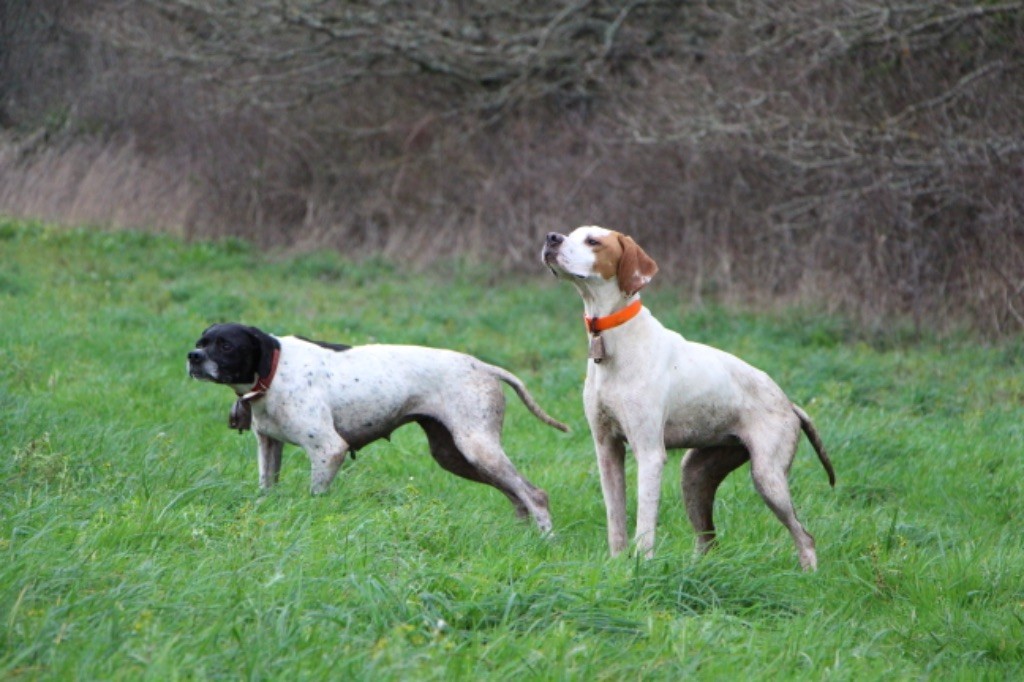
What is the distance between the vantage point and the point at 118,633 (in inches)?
147

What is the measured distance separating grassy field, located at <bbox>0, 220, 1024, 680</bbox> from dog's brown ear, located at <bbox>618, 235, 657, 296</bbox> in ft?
3.75

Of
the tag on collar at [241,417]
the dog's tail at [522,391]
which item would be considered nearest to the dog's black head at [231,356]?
the tag on collar at [241,417]

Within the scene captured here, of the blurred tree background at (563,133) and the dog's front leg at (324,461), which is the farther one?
the blurred tree background at (563,133)

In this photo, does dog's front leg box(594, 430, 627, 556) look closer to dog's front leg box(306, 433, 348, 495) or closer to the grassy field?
the grassy field

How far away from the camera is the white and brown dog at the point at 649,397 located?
5.70 m


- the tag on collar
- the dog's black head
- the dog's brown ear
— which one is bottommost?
the tag on collar

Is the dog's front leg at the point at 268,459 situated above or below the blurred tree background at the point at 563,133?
below

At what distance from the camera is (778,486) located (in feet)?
19.0

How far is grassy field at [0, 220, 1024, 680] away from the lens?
3.94m

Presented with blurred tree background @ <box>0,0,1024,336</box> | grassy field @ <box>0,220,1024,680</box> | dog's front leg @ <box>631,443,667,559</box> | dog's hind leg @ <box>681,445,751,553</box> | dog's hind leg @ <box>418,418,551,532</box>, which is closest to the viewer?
grassy field @ <box>0,220,1024,680</box>

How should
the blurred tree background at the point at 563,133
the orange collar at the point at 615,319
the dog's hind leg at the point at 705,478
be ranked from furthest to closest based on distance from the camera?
1. the blurred tree background at the point at 563,133
2. the dog's hind leg at the point at 705,478
3. the orange collar at the point at 615,319

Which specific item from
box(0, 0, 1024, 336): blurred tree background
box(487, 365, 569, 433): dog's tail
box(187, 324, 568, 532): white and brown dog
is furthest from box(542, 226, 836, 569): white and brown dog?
box(0, 0, 1024, 336): blurred tree background

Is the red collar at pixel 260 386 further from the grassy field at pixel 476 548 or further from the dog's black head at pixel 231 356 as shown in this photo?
the grassy field at pixel 476 548

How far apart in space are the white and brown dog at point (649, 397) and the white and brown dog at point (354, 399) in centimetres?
89
